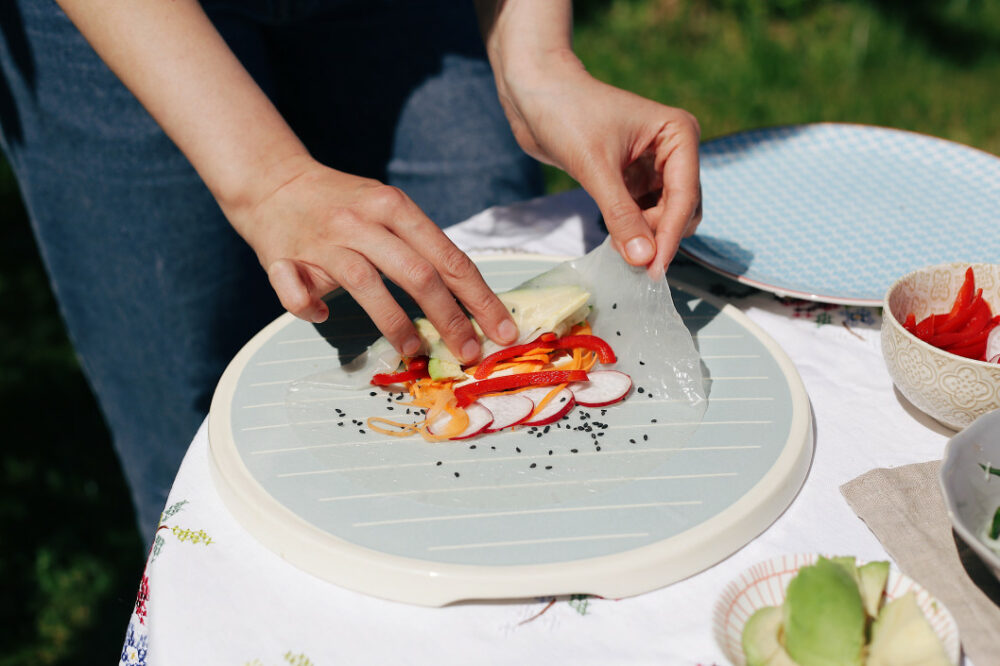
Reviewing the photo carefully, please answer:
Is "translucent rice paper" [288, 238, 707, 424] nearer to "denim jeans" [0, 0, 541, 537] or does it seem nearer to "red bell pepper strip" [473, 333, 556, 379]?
"red bell pepper strip" [473, 333, 556, 379]

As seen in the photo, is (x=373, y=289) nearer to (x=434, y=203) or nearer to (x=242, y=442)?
(x=242, y=442)

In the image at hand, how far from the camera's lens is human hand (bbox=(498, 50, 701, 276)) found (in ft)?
6.09

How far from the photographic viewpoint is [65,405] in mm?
4180

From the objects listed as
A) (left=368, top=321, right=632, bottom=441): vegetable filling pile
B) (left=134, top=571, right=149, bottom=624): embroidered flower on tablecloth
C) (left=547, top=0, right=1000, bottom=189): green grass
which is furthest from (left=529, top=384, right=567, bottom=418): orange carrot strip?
(left=547, top=0, right=1000, bottom=189): green grass

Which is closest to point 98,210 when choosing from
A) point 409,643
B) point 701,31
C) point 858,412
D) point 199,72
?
point 199,72

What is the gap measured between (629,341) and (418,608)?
0.80 metres

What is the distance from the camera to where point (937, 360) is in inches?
58.6

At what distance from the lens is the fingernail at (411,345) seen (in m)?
1.73

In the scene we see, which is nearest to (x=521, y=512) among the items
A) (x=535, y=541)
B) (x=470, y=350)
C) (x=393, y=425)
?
(x=535, y=541)

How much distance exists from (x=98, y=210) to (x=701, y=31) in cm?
664

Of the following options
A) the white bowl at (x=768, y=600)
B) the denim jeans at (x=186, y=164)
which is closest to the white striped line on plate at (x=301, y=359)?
the denim jeans at (x=186, y=164)

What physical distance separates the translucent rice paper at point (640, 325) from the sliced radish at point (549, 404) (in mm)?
167

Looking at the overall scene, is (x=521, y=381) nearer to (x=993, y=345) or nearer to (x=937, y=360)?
(x=937, y=360)

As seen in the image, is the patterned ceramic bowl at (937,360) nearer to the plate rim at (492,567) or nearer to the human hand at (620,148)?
the plate rim at (492,567)
